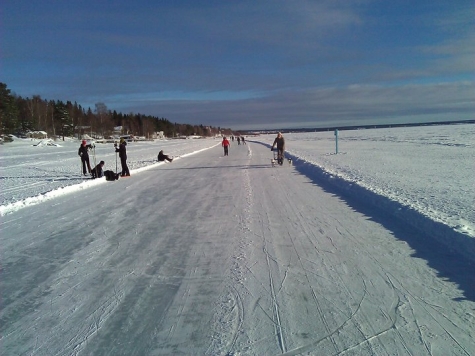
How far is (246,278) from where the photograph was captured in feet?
14.7

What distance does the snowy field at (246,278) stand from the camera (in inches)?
127

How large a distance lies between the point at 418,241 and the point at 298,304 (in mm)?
2873

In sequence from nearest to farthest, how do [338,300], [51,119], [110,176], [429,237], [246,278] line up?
1. [338,300]
2. [246,278]
3. [429,237]
4. [110,176]
5. [51,119]

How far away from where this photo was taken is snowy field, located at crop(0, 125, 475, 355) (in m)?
3.22

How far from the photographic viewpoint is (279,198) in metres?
9.76

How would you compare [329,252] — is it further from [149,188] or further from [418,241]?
[149,188]

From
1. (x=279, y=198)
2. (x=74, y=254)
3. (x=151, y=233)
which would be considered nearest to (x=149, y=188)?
(x=279, y=198)

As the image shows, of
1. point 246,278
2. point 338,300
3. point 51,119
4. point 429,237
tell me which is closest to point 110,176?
point 246,278

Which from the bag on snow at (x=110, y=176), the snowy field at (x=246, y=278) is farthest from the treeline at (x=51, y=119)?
the snowy field at (x=246, y=278)

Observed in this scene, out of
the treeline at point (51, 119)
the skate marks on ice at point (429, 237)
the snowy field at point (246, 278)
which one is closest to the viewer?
the snowy field at point (246, 278)

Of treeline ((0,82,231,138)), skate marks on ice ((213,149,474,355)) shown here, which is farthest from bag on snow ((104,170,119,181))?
treeline ((0,82,231,138))

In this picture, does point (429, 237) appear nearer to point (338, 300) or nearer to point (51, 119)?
point (338, 300)

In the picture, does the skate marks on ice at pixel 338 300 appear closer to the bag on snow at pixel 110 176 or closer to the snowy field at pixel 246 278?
the snowy field at pixel 246 278

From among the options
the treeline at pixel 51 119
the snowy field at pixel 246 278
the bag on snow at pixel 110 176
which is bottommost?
the snowy field at pixel 246 278
